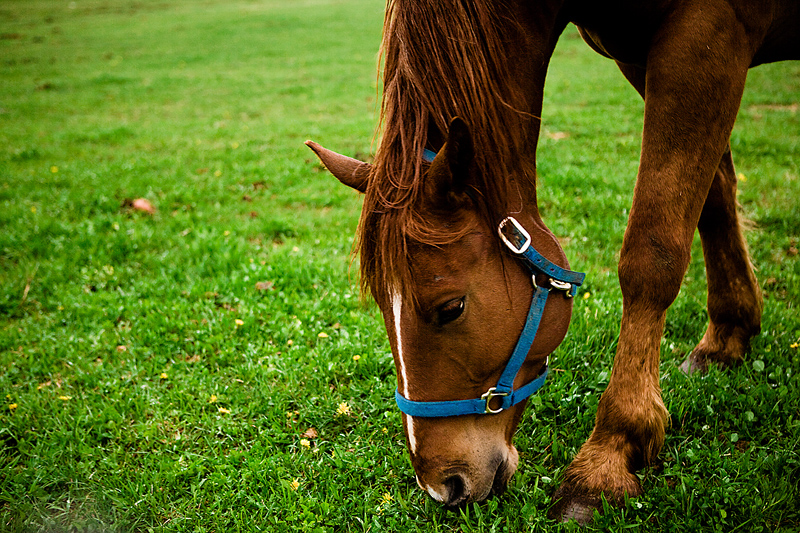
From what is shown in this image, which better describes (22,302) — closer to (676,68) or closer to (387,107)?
(387,107)

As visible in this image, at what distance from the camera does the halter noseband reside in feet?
5.65

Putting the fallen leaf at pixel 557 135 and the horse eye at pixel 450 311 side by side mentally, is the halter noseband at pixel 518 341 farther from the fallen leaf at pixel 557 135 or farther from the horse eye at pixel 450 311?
the fallen leaf at pixel 557 135

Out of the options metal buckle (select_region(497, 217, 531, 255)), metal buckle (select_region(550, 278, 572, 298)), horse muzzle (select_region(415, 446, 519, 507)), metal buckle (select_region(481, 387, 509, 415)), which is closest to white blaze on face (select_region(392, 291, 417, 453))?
horse muzzle (select_region(415, 446, 519, 507))

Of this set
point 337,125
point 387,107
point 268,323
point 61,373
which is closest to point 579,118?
point 337,125

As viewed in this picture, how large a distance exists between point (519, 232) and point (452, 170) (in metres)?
0.35

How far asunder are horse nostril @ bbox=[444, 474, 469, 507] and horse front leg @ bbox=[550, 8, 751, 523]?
1.46 feet

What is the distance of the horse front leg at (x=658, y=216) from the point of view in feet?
5.70

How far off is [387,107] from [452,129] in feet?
1.13

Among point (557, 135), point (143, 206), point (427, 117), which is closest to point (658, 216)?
point (427, 117)

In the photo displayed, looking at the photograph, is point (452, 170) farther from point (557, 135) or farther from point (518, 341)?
point (557, 135)

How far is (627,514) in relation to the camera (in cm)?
187

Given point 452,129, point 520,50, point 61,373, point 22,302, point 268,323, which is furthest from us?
point 22,302

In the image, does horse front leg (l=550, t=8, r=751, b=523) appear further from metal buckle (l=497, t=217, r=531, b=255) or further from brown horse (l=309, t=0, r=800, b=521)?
metal buckle (l=497, t=217, r=531, b=255)

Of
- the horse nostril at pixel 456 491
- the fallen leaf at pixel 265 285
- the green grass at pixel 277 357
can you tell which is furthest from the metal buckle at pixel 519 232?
the fallen leaf at pixel 265 285
